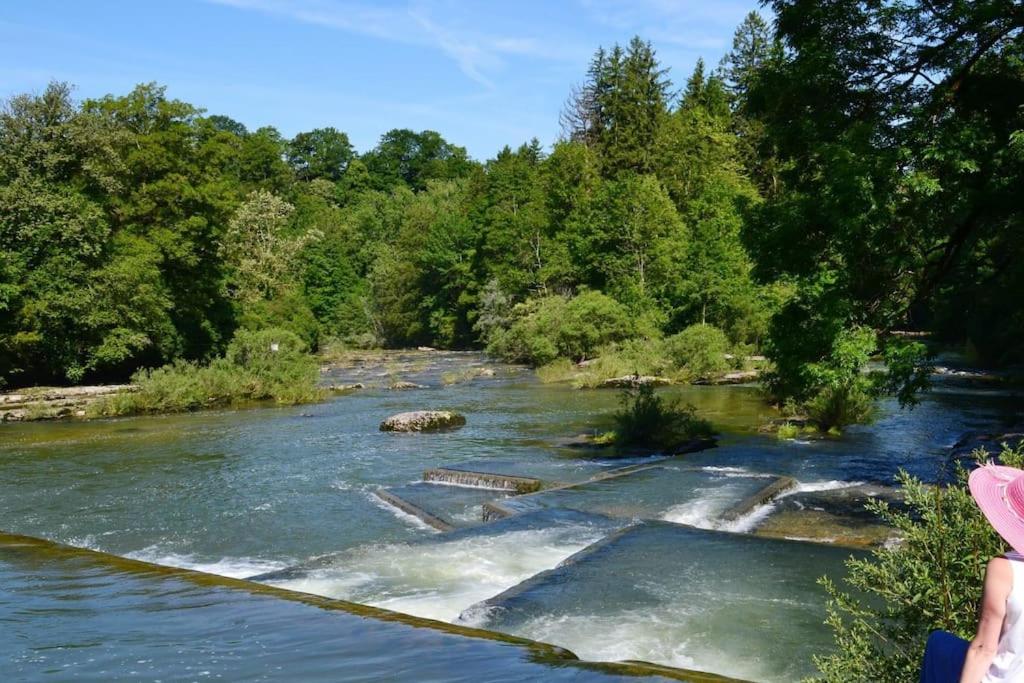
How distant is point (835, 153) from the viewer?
12523mm

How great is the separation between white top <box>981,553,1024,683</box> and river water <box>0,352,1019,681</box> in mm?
2572

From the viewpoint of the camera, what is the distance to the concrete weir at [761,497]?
1316cm

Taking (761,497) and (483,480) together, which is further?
(483,480)

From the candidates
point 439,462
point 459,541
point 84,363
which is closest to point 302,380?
point 84,363

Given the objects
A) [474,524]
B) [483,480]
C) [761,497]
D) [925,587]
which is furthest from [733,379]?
[925,587]

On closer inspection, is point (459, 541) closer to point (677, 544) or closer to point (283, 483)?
point (677, 544)

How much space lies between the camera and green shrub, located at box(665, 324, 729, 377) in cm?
3644

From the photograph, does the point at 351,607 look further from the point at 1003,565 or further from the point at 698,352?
the point at 698,352

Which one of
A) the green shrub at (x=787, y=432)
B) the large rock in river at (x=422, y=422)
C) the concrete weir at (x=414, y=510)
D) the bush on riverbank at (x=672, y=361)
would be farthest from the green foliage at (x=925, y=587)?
the bush on riverbank at (x=672, y=361)

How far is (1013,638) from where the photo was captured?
328 cm

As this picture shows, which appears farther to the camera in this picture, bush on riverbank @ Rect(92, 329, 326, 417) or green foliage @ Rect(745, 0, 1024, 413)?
bush on riverbank @ Rect(92, 329, 326, 417)

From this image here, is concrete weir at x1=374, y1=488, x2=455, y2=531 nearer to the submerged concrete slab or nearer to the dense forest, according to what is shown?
the submerged concrete slab

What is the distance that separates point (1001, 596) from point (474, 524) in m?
10.7

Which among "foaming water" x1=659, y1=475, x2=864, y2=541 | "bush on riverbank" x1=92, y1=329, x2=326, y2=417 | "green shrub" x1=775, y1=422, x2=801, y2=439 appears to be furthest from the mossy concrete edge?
"bush on riverbank" x1=92, y1=329, x2=326, y2=417
